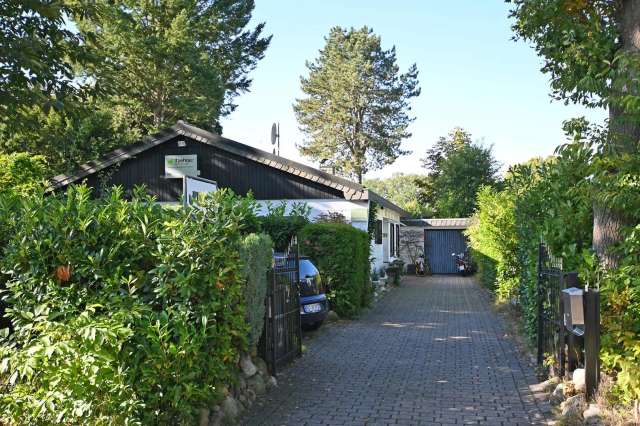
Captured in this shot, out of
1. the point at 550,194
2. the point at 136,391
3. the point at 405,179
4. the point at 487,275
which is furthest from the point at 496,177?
the point at 405,179

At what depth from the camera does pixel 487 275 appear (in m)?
18.4

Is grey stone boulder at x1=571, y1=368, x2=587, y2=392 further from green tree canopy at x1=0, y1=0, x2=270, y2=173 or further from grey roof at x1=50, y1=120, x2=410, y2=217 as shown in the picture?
green tree canopy at x1=0, y1=0, x2=270, y2=173

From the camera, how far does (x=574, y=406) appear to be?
5.45 m

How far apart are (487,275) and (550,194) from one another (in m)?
10.8

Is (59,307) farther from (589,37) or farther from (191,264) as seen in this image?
(589,37)

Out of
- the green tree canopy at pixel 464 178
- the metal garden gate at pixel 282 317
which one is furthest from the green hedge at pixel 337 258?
the green tree canopy at pixel 464 178

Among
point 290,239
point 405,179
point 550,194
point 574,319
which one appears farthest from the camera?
point 405,179

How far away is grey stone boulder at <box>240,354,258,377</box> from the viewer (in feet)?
21.1

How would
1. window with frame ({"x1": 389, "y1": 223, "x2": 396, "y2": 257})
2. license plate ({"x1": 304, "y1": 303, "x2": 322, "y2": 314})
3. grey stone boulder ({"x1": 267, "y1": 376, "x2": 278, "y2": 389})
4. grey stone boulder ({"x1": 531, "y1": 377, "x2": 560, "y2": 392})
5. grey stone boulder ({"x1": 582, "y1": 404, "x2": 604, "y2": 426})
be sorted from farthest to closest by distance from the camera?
window with frame ({"x1": 389, "y1": 223, "x2": 396, "y2": 257}) < license plate ({"x1": 304, "y1": 303, "x2": 322, "y2": 314}) < grey stone boulder ({"x1": 267, "y1": 376, "x2": 278, "y2": 389}) < grey stone boulder ({"x1": 531, "y1": 377, "x2": 560, "y2": 392}) < grey stone boulder ({"x1": 582, "y1": 404, "x2": 604, "y2": 426})

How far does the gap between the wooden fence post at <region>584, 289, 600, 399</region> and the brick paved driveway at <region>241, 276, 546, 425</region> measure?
63cm

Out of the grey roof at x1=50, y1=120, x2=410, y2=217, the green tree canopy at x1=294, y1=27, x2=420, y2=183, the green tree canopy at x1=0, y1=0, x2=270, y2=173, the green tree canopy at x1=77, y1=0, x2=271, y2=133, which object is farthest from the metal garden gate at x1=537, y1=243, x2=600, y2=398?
the green tree canopy at x1=294, y1=27, x2=420, y2=183

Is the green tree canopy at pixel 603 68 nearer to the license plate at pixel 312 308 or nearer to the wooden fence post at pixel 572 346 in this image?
the wooden fence post at pixel 572 346

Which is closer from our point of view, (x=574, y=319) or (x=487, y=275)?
(x=574, y=319)

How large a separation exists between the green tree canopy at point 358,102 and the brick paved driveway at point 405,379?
33.1 meters
